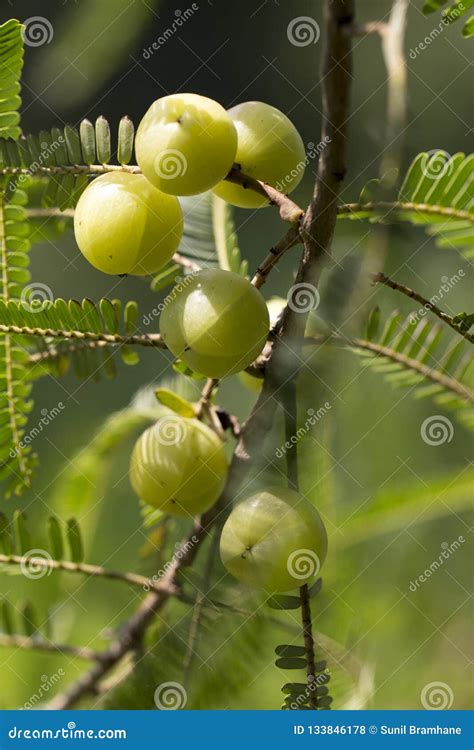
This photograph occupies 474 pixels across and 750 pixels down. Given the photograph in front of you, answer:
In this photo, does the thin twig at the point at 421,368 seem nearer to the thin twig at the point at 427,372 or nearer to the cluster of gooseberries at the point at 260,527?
the thin twig at the point at 427,372

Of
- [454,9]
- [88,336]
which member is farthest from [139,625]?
[454,9]

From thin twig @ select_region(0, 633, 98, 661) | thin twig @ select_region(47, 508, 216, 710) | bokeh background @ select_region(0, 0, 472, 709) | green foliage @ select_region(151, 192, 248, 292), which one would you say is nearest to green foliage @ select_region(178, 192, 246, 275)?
green foliage @ select_region(151, 192, 248, 292)

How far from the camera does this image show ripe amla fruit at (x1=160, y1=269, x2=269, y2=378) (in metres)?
0.46

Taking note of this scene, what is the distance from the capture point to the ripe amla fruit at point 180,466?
552 mm

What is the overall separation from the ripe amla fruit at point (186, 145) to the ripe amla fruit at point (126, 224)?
2 cm

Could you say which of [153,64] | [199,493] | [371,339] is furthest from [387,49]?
[153,64]

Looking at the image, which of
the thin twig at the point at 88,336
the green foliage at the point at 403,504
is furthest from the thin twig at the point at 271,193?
the green foliage at the point at 403,504

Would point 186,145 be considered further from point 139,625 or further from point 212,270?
point 139,625

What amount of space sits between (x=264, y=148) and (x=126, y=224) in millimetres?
94

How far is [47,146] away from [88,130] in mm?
32

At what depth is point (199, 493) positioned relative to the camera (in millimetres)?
556

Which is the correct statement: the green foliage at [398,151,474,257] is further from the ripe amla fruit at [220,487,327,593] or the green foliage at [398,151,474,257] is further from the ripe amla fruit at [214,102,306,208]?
the ripe amla fruit at [220,487,327,593]

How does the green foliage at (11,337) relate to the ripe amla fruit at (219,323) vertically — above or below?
below

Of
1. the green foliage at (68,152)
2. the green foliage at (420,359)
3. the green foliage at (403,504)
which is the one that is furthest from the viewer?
the green foliage at (403,504)
